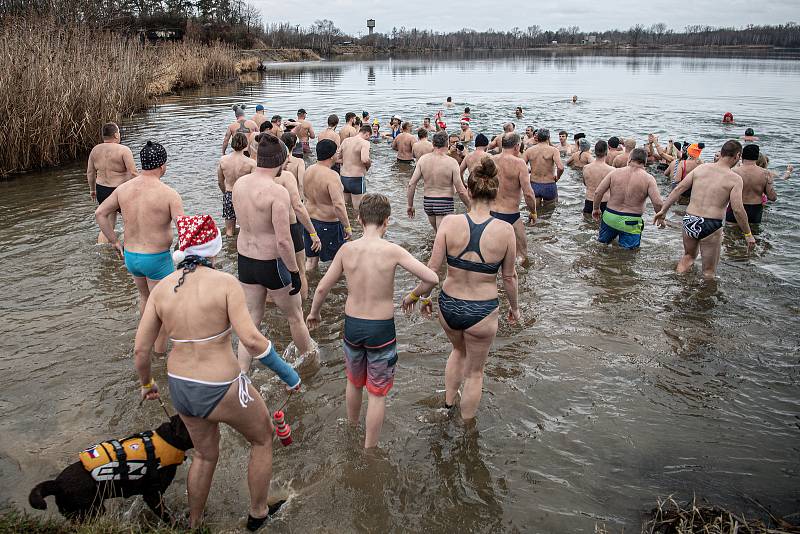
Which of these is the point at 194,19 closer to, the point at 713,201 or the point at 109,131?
the point at 109,131

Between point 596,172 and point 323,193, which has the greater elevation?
point 596,172

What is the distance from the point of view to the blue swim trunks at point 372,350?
3.94 meters

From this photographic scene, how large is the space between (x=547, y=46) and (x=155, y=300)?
167 m

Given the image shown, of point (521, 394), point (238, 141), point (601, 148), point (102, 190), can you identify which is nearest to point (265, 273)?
point (521, 394)

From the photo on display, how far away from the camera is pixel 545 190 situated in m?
11.0

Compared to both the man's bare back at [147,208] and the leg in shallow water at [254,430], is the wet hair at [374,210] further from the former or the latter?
the man's bare back at [147,208]

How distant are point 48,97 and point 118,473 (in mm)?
12607

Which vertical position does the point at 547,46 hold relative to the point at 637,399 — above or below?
above

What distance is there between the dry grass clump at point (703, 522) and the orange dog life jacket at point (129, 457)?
3230 mm

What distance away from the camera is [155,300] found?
313cm

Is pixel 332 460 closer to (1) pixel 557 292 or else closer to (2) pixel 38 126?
(1) pixel 557 292

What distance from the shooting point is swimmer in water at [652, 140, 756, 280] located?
6936 millimetres

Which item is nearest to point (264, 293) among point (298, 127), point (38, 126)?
point (298, 127)

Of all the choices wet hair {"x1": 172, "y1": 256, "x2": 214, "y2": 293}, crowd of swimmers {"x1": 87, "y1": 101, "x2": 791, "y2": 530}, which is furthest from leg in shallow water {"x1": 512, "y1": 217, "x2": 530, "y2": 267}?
wet hair {"x1": 172, "y1": 256, "x2": 214, "y2": 293}
